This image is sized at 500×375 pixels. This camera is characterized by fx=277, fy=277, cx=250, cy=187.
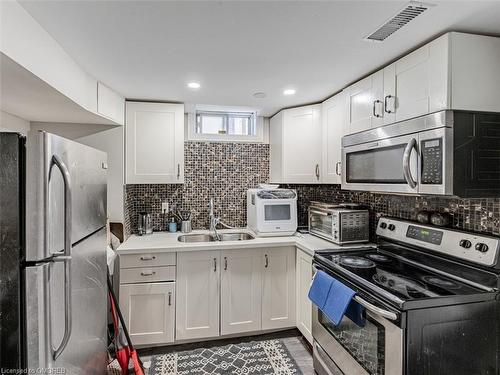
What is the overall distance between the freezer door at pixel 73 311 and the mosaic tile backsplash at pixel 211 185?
127 centimetres

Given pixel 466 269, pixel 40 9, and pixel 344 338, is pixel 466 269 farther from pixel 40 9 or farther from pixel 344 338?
pixel 40 9

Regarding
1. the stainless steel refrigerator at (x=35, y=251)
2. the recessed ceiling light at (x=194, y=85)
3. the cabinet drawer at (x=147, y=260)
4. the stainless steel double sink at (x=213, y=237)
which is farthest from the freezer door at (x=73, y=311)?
the recessed ceiling light at (x=194, y=85)

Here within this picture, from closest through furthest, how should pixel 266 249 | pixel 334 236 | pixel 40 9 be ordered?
pixel 40 9 < pixel 334 236 < pixel 266 249

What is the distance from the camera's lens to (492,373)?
1339 mm

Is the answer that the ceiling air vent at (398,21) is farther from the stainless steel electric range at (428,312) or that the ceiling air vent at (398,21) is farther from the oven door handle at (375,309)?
the oven door handle at (375,309)

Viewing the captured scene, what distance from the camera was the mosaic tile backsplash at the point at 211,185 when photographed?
2.95 m

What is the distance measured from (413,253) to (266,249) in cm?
116

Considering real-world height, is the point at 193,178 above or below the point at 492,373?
above

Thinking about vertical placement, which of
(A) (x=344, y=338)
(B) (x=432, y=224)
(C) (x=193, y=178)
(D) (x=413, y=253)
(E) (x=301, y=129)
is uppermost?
(E) (x=301, y=129)

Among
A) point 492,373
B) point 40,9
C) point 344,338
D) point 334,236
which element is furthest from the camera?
point 334,236

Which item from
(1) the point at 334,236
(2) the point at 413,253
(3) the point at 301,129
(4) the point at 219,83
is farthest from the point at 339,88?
(2) the point at 413,253

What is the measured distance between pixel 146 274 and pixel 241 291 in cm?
83

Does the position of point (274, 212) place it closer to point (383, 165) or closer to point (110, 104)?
point (383, 165)

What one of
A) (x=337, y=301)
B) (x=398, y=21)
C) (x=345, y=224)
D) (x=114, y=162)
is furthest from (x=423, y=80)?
(x=114, y=162)
